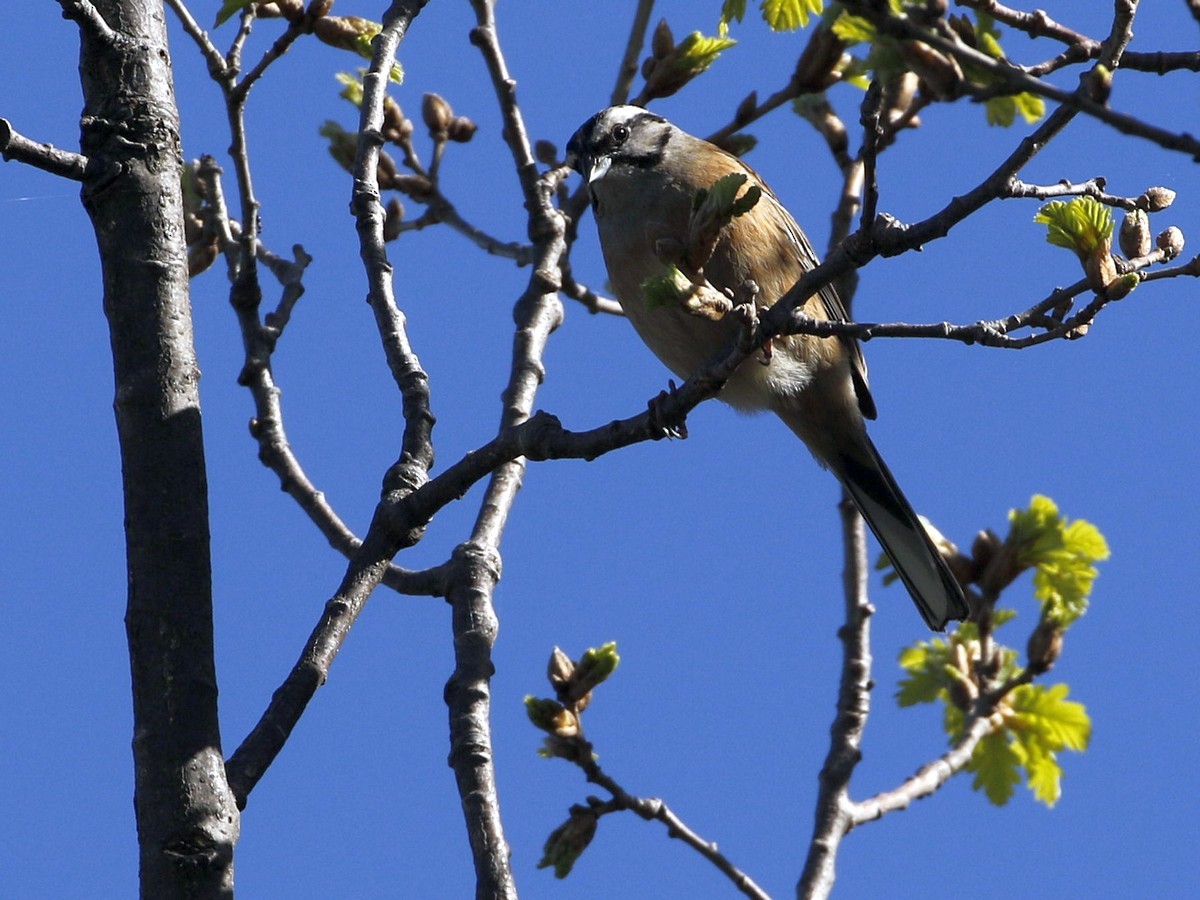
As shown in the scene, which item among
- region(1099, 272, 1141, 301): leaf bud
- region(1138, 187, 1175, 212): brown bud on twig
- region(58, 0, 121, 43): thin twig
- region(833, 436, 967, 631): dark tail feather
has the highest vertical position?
region(833, 436, 967, 631): dark tail feather

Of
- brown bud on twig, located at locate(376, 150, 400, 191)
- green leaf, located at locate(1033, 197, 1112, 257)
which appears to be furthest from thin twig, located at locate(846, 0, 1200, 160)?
brown bud on twig, located at locate(376, 150, 400, 191)

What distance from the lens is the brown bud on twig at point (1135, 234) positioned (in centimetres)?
256

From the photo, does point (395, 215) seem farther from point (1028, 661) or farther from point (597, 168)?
point (1028, 661)

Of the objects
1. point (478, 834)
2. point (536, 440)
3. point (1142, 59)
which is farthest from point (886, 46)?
point (478, 834)

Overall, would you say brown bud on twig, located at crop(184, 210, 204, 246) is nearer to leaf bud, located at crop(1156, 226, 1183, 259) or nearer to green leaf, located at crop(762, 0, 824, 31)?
green leaf, located at crop(762, 0, 824, 31)

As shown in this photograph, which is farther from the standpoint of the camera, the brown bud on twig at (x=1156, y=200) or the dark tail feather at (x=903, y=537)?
the dark tail feather at (x=903, y=537)

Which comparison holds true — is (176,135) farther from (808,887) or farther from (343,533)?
(808,887)

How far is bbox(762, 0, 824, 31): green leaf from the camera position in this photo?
3.27 metres

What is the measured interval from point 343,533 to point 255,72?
1.20 meters

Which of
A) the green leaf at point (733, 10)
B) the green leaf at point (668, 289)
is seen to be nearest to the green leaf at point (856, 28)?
the green leaf at point (668, 289)

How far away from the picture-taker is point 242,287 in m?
3.73

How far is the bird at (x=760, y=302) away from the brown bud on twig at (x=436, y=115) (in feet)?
1.41

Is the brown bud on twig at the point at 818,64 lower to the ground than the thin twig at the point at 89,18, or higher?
higher

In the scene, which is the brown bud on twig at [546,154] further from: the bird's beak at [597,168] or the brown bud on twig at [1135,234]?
the brown bud on twig at [1135,234]
